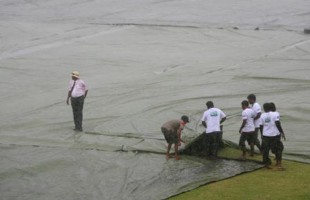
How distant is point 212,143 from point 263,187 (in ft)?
5.33

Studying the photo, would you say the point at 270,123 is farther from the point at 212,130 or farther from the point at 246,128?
the point at 212,130

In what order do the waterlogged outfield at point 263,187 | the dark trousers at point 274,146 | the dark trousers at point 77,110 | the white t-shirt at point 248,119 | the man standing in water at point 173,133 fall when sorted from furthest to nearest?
the dark trousers at point 77,110, the man standing in water at point 173,133, the white t-shirt at point 248,119, the dark trousers at point 274,146, the waterlogged outfield at point 263,187

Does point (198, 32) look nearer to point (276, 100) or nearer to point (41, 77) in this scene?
point (41, 77)

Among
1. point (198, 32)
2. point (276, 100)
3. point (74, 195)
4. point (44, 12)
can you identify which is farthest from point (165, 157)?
point (44, 12)

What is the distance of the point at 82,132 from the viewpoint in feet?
39.6

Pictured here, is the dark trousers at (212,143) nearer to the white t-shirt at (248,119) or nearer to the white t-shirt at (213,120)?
the white t-shirt at (213,120)

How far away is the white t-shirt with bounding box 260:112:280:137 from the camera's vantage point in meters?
9.66

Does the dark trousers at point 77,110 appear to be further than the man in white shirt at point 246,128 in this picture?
Yes

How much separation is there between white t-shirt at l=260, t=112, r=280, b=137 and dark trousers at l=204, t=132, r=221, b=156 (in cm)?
90

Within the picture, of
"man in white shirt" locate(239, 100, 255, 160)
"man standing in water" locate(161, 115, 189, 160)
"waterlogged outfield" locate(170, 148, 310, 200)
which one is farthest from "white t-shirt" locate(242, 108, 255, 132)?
"man standing in water" locate(161, 115, 189, 160)

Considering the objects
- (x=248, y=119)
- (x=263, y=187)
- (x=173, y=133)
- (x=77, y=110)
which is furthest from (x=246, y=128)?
(x=77, y=110)

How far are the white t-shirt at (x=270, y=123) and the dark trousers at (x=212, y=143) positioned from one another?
0.90 m

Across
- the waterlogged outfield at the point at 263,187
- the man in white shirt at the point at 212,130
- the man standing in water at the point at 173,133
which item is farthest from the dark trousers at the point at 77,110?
the waterlogged outfield at the point at 263,187

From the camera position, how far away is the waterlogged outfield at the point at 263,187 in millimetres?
8586
